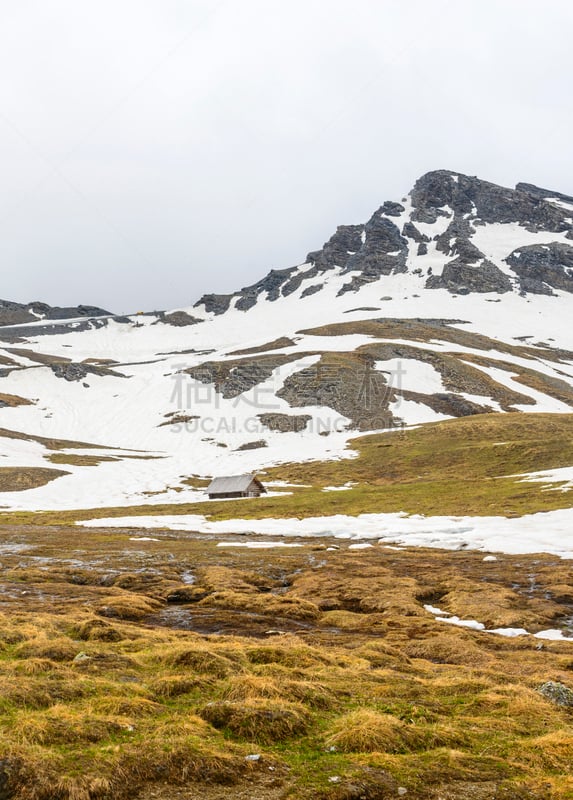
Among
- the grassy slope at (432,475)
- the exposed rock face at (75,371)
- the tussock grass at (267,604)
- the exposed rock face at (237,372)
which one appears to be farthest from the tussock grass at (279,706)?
the exposed rock face at (75,371)

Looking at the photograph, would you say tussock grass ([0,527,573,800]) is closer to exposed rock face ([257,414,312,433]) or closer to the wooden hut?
the wooden hut

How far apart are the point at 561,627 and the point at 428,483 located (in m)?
59.1

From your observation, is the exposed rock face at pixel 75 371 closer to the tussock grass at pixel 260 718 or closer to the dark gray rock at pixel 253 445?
the dark gray rock at pixel 253 445

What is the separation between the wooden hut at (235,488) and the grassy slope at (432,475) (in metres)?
6.07

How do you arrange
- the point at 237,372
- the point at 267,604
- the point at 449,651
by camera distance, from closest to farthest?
the point at 449,651 < the point at 267,604 < the point at 237,372

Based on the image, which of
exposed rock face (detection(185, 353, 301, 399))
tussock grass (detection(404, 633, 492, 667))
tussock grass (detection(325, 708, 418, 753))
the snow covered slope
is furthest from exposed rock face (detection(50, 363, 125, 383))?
tussock grass (detection(325, 708, 418, 753))

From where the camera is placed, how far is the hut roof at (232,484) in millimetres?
87438

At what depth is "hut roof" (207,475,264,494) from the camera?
87438 mm

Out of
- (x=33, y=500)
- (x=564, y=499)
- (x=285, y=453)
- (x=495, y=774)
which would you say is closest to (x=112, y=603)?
(x=495, y=774)

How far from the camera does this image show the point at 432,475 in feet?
302

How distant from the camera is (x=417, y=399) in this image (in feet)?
463

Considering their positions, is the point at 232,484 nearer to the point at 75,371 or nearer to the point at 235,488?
the point at 235,488

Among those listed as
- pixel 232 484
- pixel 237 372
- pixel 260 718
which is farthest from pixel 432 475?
pixel 260 718

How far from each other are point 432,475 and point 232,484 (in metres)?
33.4
